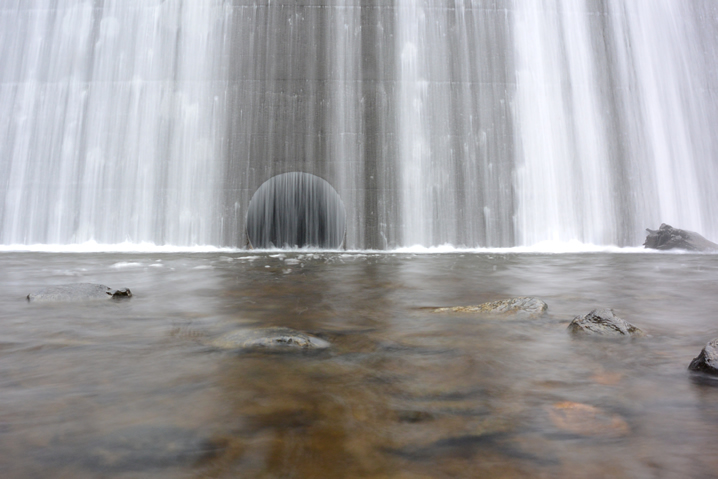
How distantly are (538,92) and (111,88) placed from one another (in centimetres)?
929

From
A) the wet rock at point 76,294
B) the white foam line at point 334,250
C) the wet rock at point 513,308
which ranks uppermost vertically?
the white foam line at point 334,250

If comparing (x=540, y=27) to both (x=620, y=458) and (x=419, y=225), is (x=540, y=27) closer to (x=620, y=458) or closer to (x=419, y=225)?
(x=419, y=225)

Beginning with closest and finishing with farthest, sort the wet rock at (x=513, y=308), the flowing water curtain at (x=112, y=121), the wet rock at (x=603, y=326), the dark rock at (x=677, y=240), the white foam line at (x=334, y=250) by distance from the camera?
the wet rock at (x=603, y=326)
the wet rock at (x=513, y=308)
the white foam line at (x=334, y=250)
the dark rock at (x=677, y=240)
the flowing water curtain at (x=112, y=121)

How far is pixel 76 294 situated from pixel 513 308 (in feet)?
10.7

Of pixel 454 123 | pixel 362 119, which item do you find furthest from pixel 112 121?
pixel 454 123

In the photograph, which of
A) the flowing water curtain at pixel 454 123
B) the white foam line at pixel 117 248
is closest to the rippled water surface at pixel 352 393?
the white foam line at pixel 117 248

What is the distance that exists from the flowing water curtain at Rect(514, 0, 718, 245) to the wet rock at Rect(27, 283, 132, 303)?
8.42 meters

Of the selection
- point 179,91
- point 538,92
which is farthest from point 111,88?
point 538,92

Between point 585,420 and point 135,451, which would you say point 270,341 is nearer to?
point 135,451

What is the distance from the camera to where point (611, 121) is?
36.7 feet

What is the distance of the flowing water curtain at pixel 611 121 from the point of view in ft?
35.5

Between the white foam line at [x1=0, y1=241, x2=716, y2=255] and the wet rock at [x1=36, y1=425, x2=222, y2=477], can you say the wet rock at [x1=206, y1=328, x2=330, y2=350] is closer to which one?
the wet rock at [x1=36, y1=425, x2=222, y2=477]

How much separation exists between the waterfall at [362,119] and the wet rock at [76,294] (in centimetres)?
635

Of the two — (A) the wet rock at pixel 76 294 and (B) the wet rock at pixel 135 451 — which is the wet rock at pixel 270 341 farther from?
(A) the wet rock at pixel 76 294
